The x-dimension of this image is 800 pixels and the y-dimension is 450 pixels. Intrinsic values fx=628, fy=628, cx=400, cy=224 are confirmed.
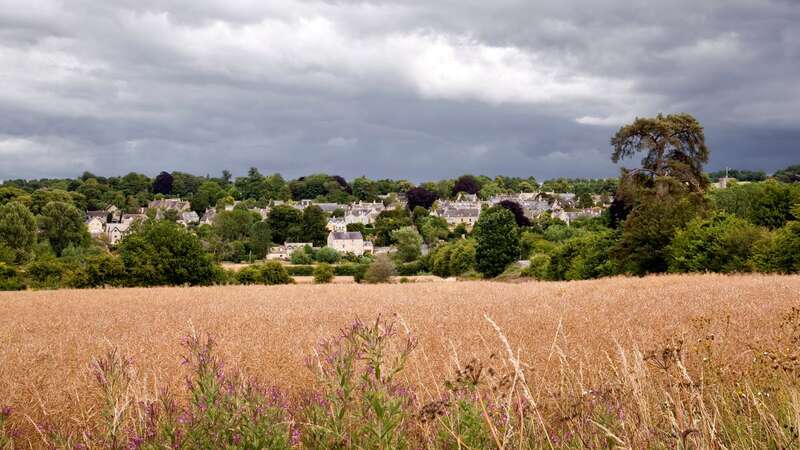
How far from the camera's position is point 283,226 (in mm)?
125312

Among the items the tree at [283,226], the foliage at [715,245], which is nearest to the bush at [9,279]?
the foliage at [715,245]

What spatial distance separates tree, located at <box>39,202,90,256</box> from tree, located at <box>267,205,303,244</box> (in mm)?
37453

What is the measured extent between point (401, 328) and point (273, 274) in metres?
42.5

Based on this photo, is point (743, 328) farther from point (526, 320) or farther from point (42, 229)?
point (42, 229)

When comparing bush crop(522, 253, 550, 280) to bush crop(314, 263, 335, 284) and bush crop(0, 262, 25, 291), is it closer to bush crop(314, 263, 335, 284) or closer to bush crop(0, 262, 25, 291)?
bush crop(314, 263, 335, 284)

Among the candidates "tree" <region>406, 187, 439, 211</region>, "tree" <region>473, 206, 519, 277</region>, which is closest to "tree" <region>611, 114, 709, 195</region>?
"tree" <region>473, 206, 519, 277</region>

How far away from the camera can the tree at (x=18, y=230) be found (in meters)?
75.2

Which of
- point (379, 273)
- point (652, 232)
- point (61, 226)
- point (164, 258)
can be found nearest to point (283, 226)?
point (61, 226)

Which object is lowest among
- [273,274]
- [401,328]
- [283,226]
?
[283,226]

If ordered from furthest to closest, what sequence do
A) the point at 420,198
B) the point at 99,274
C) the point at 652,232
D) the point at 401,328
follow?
the point at 420,198, the point at 99,274, the point at 652,232, the point at 401,328

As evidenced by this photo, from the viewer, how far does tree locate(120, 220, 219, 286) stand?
40.9 metres

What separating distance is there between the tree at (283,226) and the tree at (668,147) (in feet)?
Result: 298

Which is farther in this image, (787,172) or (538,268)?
(787,172)

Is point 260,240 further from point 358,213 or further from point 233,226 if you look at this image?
point 358,213
